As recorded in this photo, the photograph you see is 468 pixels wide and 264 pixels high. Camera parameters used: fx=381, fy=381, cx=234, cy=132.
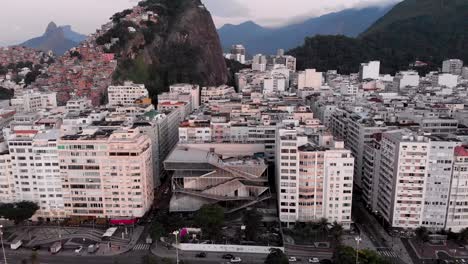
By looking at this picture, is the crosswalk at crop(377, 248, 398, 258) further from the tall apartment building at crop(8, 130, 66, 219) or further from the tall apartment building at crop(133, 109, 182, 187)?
the tall apartment building at crop(8, 130, 66, 219)

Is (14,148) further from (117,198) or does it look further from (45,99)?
(45,99)

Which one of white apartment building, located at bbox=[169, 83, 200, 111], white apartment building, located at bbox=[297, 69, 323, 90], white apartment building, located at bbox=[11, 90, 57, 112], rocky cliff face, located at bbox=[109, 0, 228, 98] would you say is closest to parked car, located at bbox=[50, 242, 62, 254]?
white apartment building, located at bbox=[11, 90, 57, 112]

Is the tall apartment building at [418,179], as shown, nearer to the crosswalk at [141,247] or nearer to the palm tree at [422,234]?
the palm tree at [422,234]

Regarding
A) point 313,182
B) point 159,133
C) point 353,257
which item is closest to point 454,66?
point 159,133

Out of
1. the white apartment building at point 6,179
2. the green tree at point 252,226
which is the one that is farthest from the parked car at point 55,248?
the green tree at point 252,226

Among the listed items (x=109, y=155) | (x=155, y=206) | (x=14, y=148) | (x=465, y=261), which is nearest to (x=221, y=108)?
(x=155, y=206)

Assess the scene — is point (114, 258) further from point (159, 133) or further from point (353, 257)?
point (159, 133)

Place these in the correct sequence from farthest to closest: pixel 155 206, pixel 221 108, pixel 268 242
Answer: pixel 221 108 < pixel 155 206 < pixel 268 242
